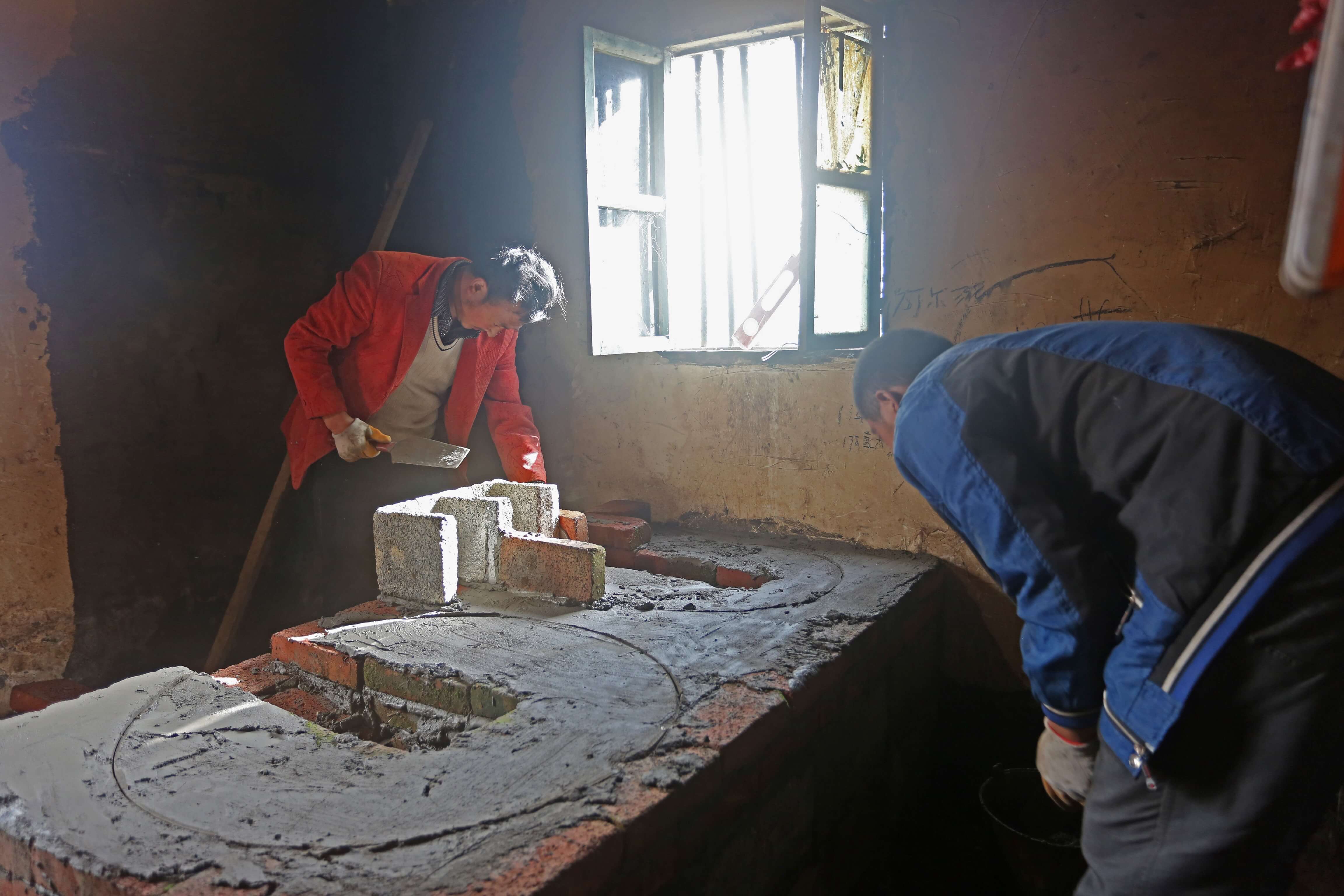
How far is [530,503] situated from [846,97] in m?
1.99

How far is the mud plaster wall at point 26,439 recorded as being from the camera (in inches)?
127

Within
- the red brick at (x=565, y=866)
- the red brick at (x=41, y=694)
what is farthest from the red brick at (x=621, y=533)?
the red brick at (x=565, y=866)

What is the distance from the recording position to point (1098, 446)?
56.0 inches

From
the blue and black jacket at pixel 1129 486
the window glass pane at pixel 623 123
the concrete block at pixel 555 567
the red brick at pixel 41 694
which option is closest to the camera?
the blue and black jacket at pixel 1129 486

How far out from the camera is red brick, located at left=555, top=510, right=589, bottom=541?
10.4 ft

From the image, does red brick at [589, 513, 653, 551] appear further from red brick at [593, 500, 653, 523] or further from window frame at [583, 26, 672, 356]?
window frame at [583, 26, 672, 356]

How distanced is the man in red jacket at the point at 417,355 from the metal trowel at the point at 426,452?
75mm

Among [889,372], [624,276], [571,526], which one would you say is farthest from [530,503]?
[889,372]

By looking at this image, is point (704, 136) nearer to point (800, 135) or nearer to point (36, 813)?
point (800, 135)

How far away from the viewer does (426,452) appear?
3.26 metres

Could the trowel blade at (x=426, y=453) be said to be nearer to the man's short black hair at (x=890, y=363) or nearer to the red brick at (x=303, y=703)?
the red brick at (x=303, y=703)

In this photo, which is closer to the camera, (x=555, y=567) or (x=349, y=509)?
(x=555, y=567)

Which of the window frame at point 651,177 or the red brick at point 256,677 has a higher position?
the window frame at point 651,177

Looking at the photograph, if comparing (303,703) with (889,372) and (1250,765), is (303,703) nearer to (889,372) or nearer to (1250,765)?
(889,372)
